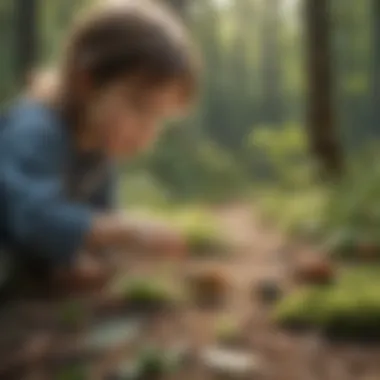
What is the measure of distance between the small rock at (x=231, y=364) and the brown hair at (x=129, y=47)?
21 cm

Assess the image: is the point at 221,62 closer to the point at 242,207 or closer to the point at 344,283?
the point at 242,207

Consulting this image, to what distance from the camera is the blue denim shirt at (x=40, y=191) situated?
1.93 feet

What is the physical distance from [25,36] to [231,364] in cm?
34

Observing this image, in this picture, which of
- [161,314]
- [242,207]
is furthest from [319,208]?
[161,314]

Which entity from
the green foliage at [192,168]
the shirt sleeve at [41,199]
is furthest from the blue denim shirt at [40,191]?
the green foliage at [192,168]

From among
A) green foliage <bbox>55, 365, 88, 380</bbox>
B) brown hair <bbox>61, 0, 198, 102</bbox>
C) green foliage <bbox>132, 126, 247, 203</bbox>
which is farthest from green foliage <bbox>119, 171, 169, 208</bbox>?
green foliage <bbox>55, 365, 88, 380</bbox>

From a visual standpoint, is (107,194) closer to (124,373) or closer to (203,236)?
(203,236)

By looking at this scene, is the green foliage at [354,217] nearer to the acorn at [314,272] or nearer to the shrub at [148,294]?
the acorn at [314,272]

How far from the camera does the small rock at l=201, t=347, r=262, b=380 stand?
49 cm

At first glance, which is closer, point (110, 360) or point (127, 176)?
point (110, 360)

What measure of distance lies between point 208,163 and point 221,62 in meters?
0.09

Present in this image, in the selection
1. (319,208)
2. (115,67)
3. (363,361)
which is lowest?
(363,361)

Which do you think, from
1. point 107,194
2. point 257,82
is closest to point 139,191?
point 107,194

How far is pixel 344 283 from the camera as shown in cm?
58
